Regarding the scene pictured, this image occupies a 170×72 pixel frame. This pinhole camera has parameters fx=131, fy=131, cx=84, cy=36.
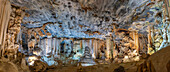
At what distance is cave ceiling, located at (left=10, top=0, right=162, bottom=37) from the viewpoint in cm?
801

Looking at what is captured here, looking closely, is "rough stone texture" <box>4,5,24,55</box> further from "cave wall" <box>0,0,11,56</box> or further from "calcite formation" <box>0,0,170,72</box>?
"cave wall" <box>0,0,11,56</box>

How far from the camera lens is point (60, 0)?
25.2 feet

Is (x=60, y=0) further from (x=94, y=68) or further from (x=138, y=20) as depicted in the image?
(x=138, y=20)

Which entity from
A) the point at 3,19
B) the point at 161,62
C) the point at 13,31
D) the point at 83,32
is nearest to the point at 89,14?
the point at 83,32

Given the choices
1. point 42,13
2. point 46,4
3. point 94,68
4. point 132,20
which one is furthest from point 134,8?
point 42,13

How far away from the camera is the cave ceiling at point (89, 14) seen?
801 centimetres

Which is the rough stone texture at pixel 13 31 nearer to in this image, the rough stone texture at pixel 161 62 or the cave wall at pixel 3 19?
the cave wall at pixel 3 19

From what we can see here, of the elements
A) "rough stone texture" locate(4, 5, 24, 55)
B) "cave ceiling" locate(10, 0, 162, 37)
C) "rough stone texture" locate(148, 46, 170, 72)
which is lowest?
"rough stone texture" locate(148, 46, 170, 72)

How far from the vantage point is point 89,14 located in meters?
9.67

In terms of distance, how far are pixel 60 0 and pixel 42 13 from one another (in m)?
2.46

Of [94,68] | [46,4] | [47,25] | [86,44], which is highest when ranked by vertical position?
[46,4]

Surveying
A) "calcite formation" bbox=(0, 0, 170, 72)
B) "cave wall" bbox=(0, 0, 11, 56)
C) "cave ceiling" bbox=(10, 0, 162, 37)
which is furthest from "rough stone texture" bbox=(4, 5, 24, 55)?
"cave ceiling" bbox=(10, 0, 162, 37)

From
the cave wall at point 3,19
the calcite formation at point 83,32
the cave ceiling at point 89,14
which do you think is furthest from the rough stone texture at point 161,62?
the cave wall at point 3,19

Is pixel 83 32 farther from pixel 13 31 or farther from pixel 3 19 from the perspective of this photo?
pixel 3 19
